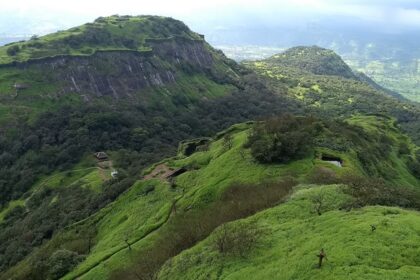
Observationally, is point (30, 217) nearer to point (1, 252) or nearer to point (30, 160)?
point (1, 252)

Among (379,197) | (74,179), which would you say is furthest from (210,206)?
(74,179)

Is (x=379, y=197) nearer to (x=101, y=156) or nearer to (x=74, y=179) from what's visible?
(x=74, y=179)

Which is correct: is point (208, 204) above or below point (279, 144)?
below

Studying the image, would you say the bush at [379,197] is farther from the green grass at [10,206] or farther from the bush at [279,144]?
the green grass at [10,206]

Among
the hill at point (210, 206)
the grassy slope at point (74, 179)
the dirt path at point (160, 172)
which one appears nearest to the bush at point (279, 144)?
the hill at point (210, 206)

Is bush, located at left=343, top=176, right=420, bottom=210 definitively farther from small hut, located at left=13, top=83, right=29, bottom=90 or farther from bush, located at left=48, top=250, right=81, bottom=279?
small hut, located at left=13, top=83, right=29, bottom=90

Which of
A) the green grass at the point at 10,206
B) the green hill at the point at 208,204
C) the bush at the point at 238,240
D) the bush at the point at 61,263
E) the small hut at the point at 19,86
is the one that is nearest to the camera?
the green hill at the point at 208,204

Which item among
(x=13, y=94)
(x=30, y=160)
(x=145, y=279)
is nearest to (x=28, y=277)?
(x=145, y=279)
